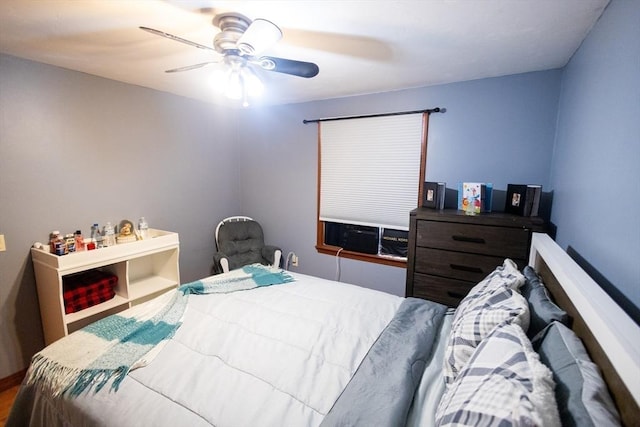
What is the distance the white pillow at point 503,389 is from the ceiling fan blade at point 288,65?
1.42 meters

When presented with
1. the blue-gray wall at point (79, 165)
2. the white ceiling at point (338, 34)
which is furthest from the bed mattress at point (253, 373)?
the white ceiling at point (338, 34)

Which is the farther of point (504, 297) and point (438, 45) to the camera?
point (438, 45)

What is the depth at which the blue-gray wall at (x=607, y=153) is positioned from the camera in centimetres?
97

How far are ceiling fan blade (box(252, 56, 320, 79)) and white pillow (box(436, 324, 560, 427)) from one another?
142 cm

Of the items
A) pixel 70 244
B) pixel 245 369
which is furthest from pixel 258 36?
pixel 70 244

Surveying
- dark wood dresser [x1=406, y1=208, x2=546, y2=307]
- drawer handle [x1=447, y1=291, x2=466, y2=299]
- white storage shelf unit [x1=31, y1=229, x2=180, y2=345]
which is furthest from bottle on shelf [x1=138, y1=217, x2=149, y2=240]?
drawer handle [x1=447, y1=291, x2=466, y2=299]

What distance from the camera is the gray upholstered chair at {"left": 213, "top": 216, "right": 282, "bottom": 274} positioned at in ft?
10.4

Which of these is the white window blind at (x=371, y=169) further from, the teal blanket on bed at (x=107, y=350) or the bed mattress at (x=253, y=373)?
the teal blanket on bed at (x=107, y=350)

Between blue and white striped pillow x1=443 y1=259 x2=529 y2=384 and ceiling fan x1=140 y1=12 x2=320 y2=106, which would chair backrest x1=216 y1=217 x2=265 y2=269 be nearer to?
ceiling fan x1=140 y1=12 x2=320 y2=106

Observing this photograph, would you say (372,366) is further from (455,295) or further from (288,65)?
(288,65)

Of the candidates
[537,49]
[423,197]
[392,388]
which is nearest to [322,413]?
[392,388]

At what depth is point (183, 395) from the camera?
43.8 inches

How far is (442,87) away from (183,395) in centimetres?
272

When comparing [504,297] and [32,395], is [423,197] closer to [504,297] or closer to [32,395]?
[504,297]
